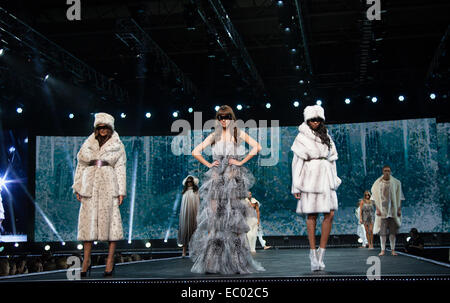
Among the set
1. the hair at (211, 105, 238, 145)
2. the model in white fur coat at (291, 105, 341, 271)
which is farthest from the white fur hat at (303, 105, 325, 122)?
the hair at (211, 105, 238, 145)

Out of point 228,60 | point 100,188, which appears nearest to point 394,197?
point 100,188

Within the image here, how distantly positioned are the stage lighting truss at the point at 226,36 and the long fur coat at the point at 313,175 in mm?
5506

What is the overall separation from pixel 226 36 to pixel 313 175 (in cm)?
718

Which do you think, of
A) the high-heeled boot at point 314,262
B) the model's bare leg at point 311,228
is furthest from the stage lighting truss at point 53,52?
the high-heeled boot at point 314,262

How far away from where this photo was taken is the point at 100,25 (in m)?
12.3

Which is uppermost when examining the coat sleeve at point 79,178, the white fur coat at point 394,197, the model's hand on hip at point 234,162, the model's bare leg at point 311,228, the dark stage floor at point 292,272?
the model's hand on hip at point 234,162

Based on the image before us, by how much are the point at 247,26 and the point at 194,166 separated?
5.23 m

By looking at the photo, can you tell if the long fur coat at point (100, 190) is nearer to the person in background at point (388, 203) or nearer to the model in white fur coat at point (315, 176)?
the model in white fur coat at point (315, 176)

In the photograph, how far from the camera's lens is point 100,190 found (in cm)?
491

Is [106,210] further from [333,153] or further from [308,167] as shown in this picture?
[333,153]

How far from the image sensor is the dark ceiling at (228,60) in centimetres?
1112

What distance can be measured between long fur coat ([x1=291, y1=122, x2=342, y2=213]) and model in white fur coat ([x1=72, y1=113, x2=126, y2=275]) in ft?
5.94

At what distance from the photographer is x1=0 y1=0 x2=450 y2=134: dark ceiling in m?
11.1
